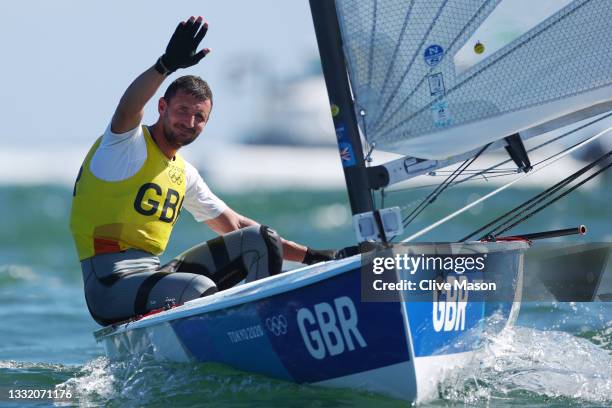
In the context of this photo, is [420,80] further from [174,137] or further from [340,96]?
[174,137]

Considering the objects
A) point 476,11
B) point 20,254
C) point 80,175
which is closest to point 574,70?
point 476,11

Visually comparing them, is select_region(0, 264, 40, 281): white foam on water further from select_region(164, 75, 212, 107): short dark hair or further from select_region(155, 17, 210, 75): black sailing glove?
select_region(155, 17, 210, 75): black sailing glove

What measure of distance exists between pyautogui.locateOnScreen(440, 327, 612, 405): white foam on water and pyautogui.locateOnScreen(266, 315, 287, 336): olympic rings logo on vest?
57 centimetres

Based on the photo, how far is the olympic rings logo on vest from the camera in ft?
11.0

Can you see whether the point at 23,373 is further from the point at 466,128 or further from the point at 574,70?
the point at 574,70

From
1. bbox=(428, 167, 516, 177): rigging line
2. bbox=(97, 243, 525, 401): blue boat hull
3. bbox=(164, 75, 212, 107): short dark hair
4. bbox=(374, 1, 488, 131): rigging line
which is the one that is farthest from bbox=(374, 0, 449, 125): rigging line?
bbox=(164, 75, 212, 107): short dark hair

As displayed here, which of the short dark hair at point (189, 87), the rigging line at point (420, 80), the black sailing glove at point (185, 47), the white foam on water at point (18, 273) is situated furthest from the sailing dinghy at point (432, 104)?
the white foam on water at point (18, 273)

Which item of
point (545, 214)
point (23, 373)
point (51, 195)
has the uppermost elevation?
point (51, 195)

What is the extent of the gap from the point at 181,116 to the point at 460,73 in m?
1.03

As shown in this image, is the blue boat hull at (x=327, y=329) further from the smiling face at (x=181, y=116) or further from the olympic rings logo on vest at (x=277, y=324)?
the smiling face at (x=181, y=116)

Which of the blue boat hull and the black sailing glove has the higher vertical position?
the black sailing glove

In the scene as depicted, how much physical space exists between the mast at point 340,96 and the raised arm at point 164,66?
16.7 inches

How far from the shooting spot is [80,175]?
3945 millimetres

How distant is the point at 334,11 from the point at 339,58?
0.16 meters
